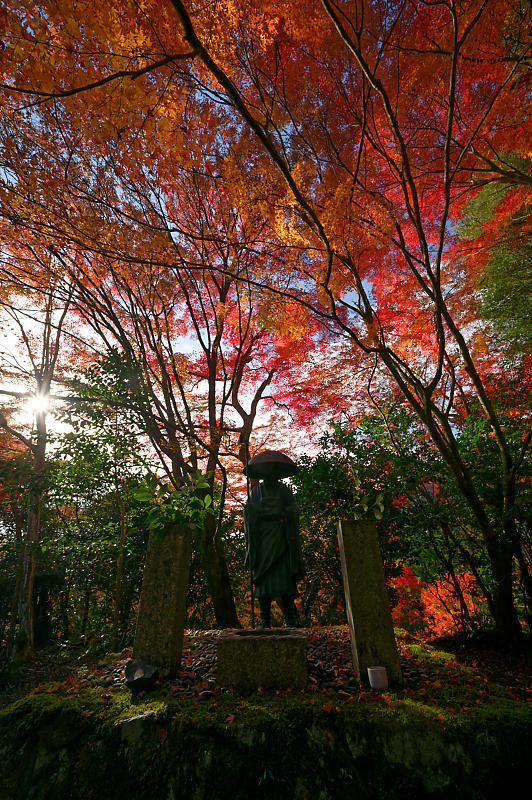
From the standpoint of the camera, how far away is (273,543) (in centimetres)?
460

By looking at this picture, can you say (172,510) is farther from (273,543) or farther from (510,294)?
(510,294)

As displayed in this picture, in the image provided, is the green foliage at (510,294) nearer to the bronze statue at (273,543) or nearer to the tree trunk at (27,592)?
the bronze statue at (273,543)

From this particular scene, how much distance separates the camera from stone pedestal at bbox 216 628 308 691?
9.59 ft

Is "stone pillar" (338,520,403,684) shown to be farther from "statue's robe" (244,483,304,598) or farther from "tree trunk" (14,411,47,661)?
"tree trunk" (14,411,47,661)

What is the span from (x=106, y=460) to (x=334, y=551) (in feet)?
15.1

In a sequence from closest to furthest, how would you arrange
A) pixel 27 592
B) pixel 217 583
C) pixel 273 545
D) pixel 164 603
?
pixel 164 603 → pixel 273 545 → pixel 217 583 → pixel 27 592

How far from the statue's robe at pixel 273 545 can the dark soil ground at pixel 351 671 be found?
0.83m

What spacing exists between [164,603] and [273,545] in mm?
1699

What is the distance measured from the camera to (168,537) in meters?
3.54

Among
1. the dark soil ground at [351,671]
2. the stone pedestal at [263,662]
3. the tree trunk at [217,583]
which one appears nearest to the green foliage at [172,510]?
the stone pedestal at [263,662]

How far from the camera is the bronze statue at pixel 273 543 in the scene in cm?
444

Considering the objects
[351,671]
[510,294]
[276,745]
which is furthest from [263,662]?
[510,294]

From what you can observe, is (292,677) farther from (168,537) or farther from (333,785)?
(168,537)

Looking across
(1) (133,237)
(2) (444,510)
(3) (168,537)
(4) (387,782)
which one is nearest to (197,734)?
(4) (387,782)
